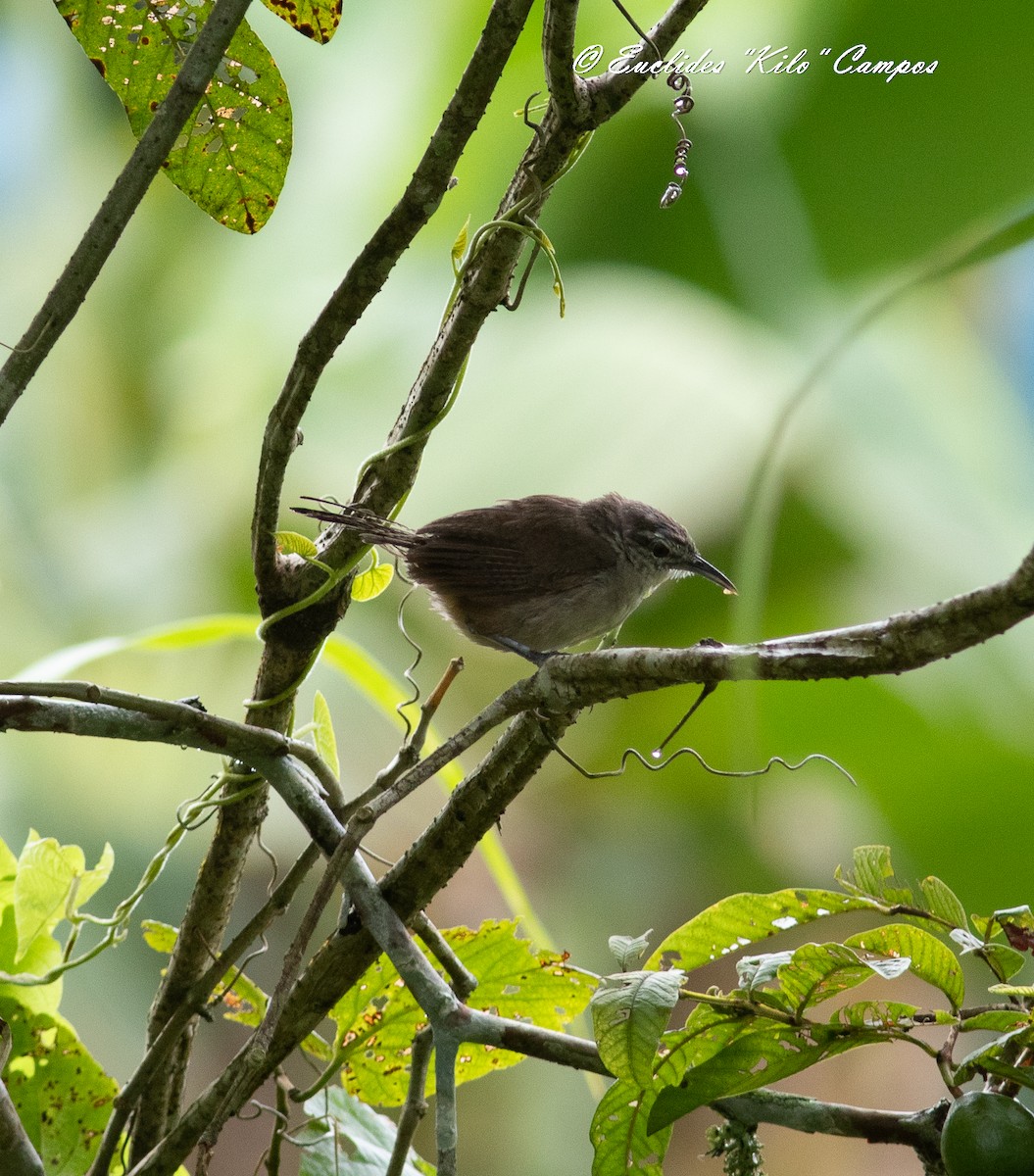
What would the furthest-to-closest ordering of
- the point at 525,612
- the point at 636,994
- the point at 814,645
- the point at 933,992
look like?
the point at 933,992, the point at 525,612, the point at 636,994, the point at 814,645

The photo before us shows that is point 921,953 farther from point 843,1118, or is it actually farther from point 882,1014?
point 843,1118

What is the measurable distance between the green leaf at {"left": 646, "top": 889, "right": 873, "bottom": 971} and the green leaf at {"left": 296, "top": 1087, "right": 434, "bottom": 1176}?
0.37 meters

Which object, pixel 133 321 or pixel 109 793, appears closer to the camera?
pixel 109 793

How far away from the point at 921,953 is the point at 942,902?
4 centimetres

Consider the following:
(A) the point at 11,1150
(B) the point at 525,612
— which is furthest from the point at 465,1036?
(B) the point at 525,612

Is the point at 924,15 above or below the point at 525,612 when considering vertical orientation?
above

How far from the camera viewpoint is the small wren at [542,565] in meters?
1.82

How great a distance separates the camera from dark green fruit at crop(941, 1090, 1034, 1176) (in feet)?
2.23

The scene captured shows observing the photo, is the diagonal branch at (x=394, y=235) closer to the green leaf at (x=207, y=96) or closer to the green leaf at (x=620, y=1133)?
the green leaf at (x=207, y=96)

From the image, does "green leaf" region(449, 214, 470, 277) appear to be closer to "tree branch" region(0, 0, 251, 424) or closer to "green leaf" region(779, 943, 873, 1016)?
"tree branch" region(0, 0, 251, 424)

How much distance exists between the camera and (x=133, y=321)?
2.59 m

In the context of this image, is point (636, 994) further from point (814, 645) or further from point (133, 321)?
point (133, 321)

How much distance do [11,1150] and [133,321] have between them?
2.01 m

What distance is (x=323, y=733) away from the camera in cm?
122
